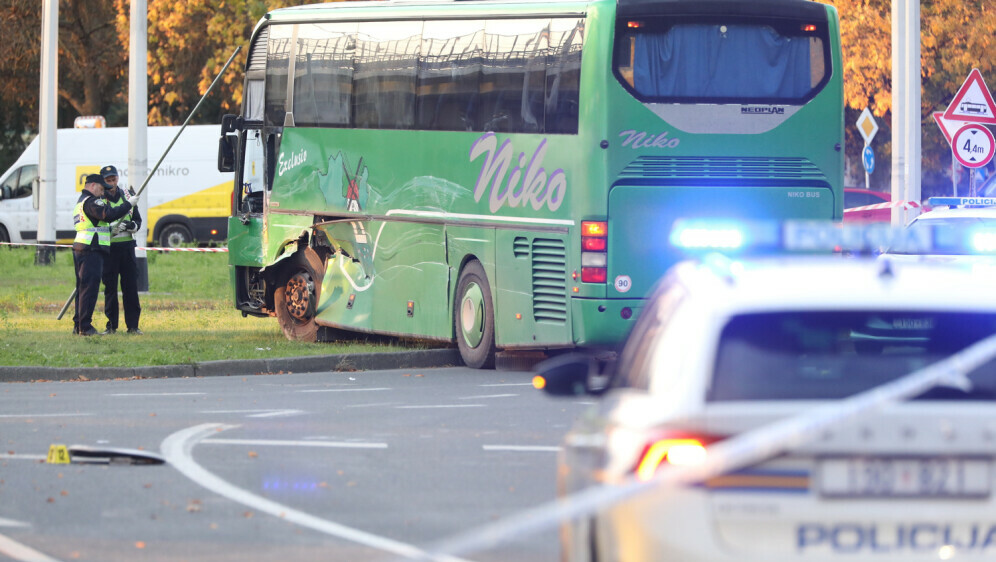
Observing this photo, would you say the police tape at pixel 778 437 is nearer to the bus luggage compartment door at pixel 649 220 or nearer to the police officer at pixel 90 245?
the bus luggage compartment door at pixel 649 220

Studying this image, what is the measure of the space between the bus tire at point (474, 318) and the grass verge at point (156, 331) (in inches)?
40.7

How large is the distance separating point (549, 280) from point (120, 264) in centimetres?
620

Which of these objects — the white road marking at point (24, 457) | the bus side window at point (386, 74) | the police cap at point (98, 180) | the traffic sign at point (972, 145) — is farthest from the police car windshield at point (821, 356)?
the traffic sign at point (972, 145)


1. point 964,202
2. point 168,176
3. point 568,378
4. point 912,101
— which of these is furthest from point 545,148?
point 168,176

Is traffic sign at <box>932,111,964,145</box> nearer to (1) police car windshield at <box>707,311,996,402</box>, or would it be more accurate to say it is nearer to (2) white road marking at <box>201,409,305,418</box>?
(2) white road marking at <box>201,409,305,418</box>

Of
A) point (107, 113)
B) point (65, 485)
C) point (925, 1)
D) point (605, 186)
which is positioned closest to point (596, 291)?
point (605, 186)

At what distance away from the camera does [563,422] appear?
12320 millimetres

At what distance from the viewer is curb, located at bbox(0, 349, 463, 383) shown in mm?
16156

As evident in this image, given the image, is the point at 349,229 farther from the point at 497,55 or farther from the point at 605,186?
the point at 605,186

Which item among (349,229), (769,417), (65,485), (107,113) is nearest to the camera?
(769,417)

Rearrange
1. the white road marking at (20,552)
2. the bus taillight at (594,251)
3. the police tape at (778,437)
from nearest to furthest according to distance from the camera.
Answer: the police tape at (778,437) < the white road marking at (20,552) < the bus taillight at (594,251)

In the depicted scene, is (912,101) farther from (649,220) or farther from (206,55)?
(206,55)

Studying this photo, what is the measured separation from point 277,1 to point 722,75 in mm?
31532

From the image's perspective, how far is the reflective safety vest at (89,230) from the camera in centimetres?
1977
